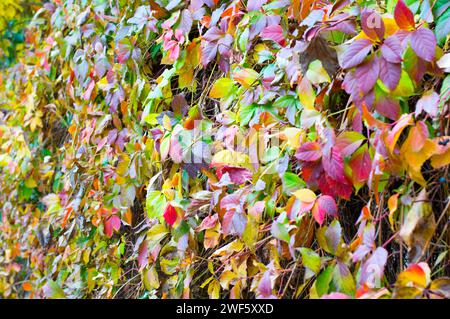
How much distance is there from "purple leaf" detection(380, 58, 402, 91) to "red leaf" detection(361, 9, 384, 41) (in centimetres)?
5

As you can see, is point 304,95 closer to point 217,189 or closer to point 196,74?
point 217,189

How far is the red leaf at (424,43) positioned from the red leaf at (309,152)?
0.25 metres

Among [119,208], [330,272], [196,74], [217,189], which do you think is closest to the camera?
[330,272]

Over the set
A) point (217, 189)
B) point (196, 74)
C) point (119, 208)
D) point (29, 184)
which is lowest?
point (29, 184)

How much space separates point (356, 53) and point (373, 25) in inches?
2.2

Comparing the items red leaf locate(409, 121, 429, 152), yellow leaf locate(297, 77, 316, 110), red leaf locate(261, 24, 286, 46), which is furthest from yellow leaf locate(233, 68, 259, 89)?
red leaf locate(409, 121, 429, 152)

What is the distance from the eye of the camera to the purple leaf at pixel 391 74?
39.6 inches

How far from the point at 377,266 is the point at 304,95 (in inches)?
15.4

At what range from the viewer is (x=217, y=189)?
1454mm

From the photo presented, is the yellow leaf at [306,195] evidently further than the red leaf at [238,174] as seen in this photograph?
No

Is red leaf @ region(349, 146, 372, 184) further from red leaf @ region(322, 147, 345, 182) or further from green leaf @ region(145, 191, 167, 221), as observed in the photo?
green leaf @ region(145, 191, 167, 221)

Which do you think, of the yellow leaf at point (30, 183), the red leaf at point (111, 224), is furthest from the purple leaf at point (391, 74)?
the yellow leaf at point (30, 183)

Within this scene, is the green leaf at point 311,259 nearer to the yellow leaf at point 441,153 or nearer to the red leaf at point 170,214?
the yellow leaf at point 441,153
